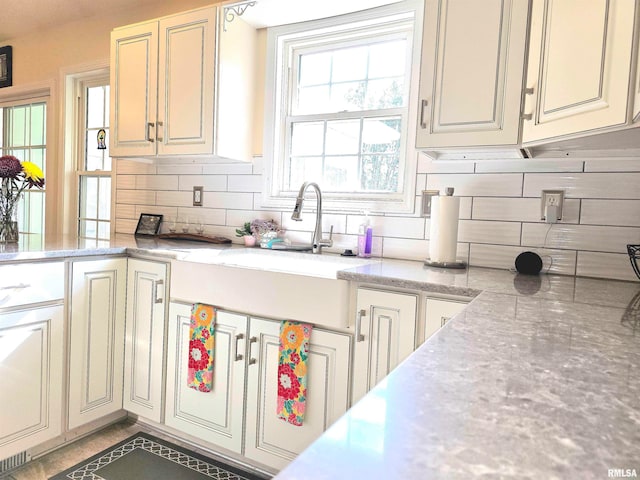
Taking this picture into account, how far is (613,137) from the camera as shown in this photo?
138 cm

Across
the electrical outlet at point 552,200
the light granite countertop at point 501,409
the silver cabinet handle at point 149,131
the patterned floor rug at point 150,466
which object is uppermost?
the silver cabinet handle at point 149,131

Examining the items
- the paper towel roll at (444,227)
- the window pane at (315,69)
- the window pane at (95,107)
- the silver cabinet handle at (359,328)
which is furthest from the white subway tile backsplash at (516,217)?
the window pane at (95,107)

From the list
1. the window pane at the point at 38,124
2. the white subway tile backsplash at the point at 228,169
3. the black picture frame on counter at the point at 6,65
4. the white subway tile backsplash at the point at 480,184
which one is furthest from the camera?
the black picture frame on counter at the point at 6,65

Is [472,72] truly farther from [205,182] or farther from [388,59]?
[205,182]

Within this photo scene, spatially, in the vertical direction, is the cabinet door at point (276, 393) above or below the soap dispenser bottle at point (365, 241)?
below

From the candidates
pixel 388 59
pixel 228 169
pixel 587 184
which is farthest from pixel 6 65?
pixel 587 184

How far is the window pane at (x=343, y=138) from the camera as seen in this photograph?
239cm

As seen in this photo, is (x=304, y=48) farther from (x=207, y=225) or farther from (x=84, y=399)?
(x=84, y=399)

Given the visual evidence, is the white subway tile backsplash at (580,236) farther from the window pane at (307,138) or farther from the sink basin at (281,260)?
the window pane at (307,138)

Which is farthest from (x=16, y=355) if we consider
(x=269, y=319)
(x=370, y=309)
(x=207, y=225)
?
(x=370, y=309)

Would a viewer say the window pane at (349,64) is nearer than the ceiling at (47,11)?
Yes

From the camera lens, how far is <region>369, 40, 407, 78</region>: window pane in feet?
7.43

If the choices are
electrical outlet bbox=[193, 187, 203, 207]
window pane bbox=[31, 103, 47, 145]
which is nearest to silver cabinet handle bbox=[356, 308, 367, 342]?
electrical outlet bbox=[193, 187, 203, 207]

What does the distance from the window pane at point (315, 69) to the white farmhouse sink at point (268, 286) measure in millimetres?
1011
